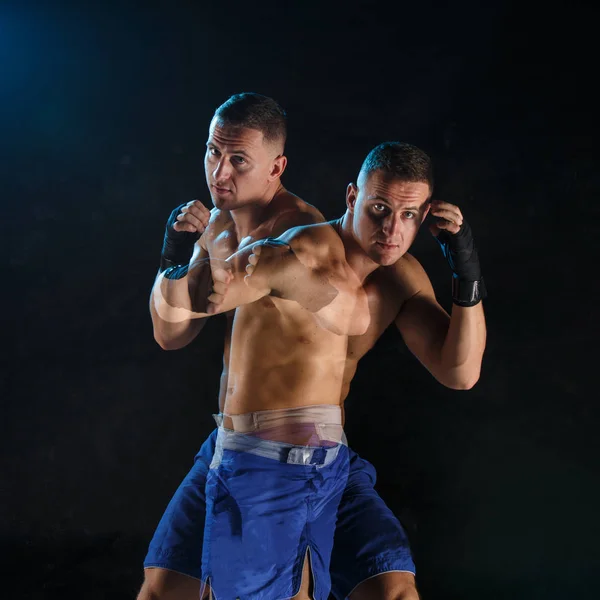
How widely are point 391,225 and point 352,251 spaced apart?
16 centimetres

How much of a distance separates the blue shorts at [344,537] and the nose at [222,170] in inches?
29.2

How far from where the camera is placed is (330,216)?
2.62m

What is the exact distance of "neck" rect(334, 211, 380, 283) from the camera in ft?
7.11

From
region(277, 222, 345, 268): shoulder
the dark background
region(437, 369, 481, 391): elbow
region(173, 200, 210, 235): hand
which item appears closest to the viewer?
region(173, 200, 210, 235): hand

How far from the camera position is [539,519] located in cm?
286

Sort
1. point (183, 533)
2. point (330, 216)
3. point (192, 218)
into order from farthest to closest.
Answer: point (330, 216) < point (183, 533) < point (192, 218)

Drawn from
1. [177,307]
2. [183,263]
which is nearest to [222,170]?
[183,263]

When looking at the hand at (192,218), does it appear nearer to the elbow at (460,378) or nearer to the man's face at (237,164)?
the man's face at (237,164)

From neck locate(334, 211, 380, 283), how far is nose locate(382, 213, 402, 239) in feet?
0.39

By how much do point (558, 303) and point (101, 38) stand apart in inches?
67.9

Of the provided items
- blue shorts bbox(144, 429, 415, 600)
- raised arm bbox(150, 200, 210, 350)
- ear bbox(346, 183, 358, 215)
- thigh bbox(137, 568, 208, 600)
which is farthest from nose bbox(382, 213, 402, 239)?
thigh bbox(137, 568, 208, 600)

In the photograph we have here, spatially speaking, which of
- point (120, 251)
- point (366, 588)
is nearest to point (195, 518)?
point (366, 588)

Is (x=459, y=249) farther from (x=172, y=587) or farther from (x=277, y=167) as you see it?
(x=172, y=587)

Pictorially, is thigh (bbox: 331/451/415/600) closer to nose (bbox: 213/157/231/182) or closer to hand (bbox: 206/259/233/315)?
hand (bbox: 206/259/233/315)
